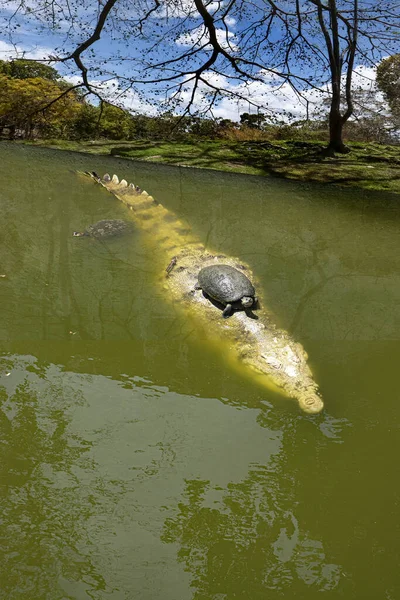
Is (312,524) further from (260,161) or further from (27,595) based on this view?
(260,161)

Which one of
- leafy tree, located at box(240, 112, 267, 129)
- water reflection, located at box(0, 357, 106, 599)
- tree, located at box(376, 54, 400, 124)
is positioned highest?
tree, located at box(376, 54, 400, 124)

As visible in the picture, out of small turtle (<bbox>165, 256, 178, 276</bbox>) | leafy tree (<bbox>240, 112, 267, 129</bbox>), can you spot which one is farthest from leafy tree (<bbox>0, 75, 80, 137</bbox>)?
small turtle (<bbox>165, 256, 178, 276</bbox>)

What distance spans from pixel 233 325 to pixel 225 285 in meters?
0.51

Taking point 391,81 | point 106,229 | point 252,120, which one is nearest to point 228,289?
point 106,229

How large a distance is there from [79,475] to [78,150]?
1106 centimetres

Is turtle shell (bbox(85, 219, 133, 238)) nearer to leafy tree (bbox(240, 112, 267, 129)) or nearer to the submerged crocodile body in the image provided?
the submerged crocodile body

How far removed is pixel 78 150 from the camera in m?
12.4

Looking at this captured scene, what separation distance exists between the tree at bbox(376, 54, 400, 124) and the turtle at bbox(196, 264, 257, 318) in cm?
1457

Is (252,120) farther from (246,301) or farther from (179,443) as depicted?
(179,443)

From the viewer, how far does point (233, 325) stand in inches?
197

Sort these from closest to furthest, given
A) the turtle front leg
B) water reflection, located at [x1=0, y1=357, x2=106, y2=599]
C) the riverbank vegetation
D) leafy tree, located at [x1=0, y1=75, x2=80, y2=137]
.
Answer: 1. water reflection, located at [x1=0, y1=357, x2=106, y2=599]
2. the turtle front leg
3. the riverbank vegetation
4. leafy tree, located at [x1=0, y1=75, x2=80, y2=137]

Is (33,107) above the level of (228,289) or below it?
above

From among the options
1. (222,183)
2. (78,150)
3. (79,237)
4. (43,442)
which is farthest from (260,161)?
(43,442)

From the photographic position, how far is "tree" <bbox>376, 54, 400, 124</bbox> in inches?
650
